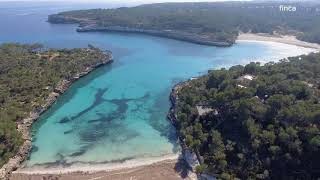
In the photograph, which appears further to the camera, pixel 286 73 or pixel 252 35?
pixel 252 35

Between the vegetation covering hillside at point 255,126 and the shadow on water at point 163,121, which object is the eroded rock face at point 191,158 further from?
the shadow on water at point 163,121

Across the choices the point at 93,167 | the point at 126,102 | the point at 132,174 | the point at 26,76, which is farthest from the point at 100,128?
the point at 26,76

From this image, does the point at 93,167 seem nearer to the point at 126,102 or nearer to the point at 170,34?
the point at 126,102

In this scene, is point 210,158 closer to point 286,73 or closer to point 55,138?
point 55,138

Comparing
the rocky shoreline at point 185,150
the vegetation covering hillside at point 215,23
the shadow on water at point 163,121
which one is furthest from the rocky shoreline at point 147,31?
the rocky shoreline at point 185,150

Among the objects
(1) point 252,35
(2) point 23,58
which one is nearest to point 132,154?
(2) point 23,58

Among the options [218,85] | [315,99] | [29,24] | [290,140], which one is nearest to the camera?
[290,140]

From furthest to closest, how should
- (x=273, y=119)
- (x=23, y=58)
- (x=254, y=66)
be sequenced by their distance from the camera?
1. (x=23, y=58)
2. (x=254, y=66)
3. (x=273, y=119)

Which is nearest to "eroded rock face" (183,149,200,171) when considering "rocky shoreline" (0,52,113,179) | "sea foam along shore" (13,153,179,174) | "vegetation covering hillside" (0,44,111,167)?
"sea foam along shore" (13,153,179,174)
